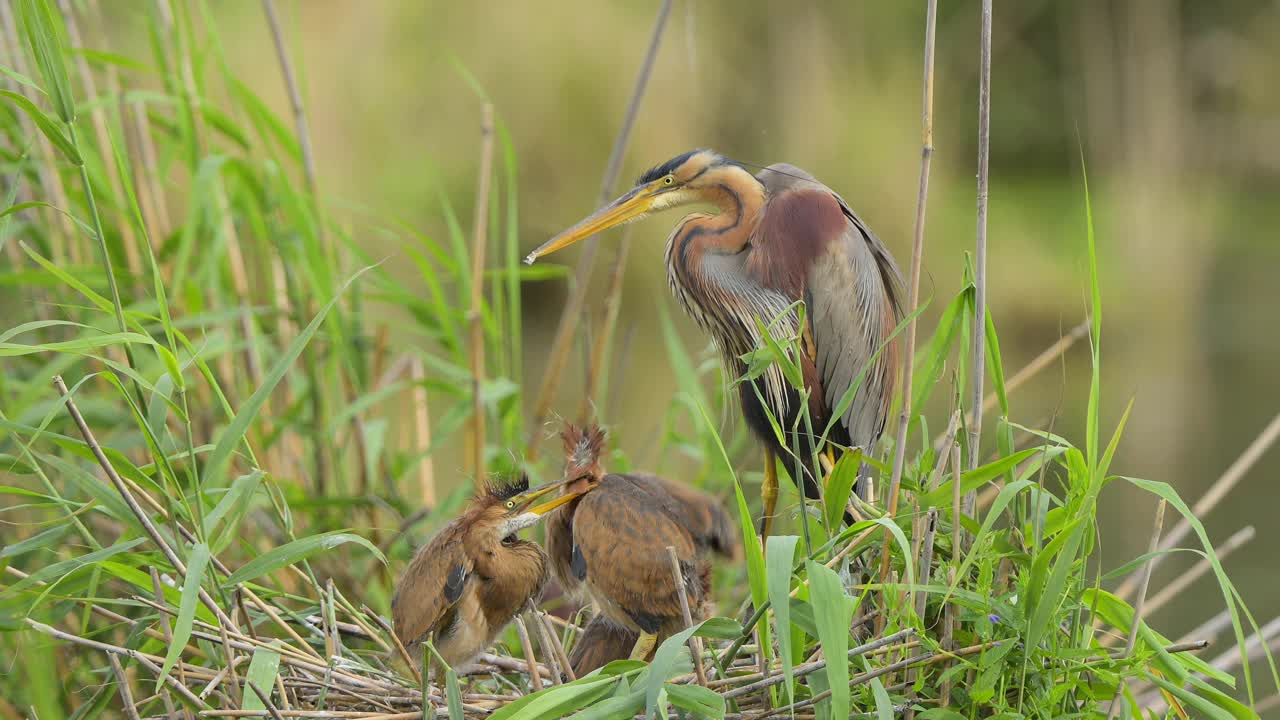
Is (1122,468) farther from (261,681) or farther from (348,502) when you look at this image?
(261,681)

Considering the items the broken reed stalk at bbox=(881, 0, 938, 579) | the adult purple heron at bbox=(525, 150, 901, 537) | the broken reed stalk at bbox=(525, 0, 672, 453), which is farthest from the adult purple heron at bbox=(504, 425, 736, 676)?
the broken reed stalk at bbox=(525, 0, 672, 453)

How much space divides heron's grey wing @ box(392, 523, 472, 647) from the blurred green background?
2990 millimetres

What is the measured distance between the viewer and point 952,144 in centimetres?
1177

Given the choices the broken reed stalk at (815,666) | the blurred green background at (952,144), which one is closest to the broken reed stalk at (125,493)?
the broken reed stalk at (815,666)

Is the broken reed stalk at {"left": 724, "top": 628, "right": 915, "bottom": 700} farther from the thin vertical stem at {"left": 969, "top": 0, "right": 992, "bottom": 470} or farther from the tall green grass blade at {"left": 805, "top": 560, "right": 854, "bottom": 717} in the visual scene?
the thin vertical stem at {"left": 969, "top": 0, "right": 992, "bottom": 470}

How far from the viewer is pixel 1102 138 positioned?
1163cm

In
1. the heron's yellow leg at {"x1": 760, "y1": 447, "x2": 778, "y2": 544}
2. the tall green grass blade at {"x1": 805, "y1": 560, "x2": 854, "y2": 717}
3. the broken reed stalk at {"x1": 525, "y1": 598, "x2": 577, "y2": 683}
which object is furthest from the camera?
the heron's yellow leg at {"x1": 760, "y1": 447, "x2": 778, "y2": 544}

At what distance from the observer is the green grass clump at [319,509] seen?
145cm

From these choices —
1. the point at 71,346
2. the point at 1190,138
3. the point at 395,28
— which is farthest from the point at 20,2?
the point at 1190,138

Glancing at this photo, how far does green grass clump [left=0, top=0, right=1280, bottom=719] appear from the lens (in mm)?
1452

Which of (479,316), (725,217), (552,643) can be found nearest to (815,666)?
(552,643)

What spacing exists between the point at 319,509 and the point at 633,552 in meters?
1.20

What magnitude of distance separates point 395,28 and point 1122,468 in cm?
499

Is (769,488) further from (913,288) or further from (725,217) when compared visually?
(913,288)
